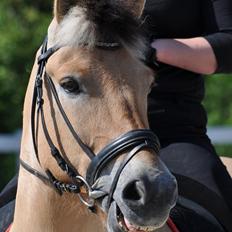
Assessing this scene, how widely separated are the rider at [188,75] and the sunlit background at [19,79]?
16.9 ft

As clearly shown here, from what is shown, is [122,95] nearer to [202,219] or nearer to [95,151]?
[95,151]

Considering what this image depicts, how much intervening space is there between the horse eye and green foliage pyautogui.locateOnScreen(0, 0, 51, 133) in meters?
5.89

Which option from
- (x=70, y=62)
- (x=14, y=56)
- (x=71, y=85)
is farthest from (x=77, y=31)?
(x=14, y=56)

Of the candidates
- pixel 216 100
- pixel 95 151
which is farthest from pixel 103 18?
pixel 216 100

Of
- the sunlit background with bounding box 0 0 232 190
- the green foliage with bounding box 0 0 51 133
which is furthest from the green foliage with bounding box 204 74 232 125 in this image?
the green foliage with bounding box 0 0 51 133

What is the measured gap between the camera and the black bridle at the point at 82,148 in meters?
3.41

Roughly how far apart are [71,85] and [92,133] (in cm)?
24

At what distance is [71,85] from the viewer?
140 inches

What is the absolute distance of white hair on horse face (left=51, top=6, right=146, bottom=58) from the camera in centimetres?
359

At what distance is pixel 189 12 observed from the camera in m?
4.36

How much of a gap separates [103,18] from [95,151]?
596 mm

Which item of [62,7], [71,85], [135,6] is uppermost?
[62,7]

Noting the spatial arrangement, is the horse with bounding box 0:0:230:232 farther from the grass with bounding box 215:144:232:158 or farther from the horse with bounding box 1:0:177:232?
the grass with bounding box 215:144:232:158

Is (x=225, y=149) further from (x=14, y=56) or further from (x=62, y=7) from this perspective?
(x=62, y=7)
